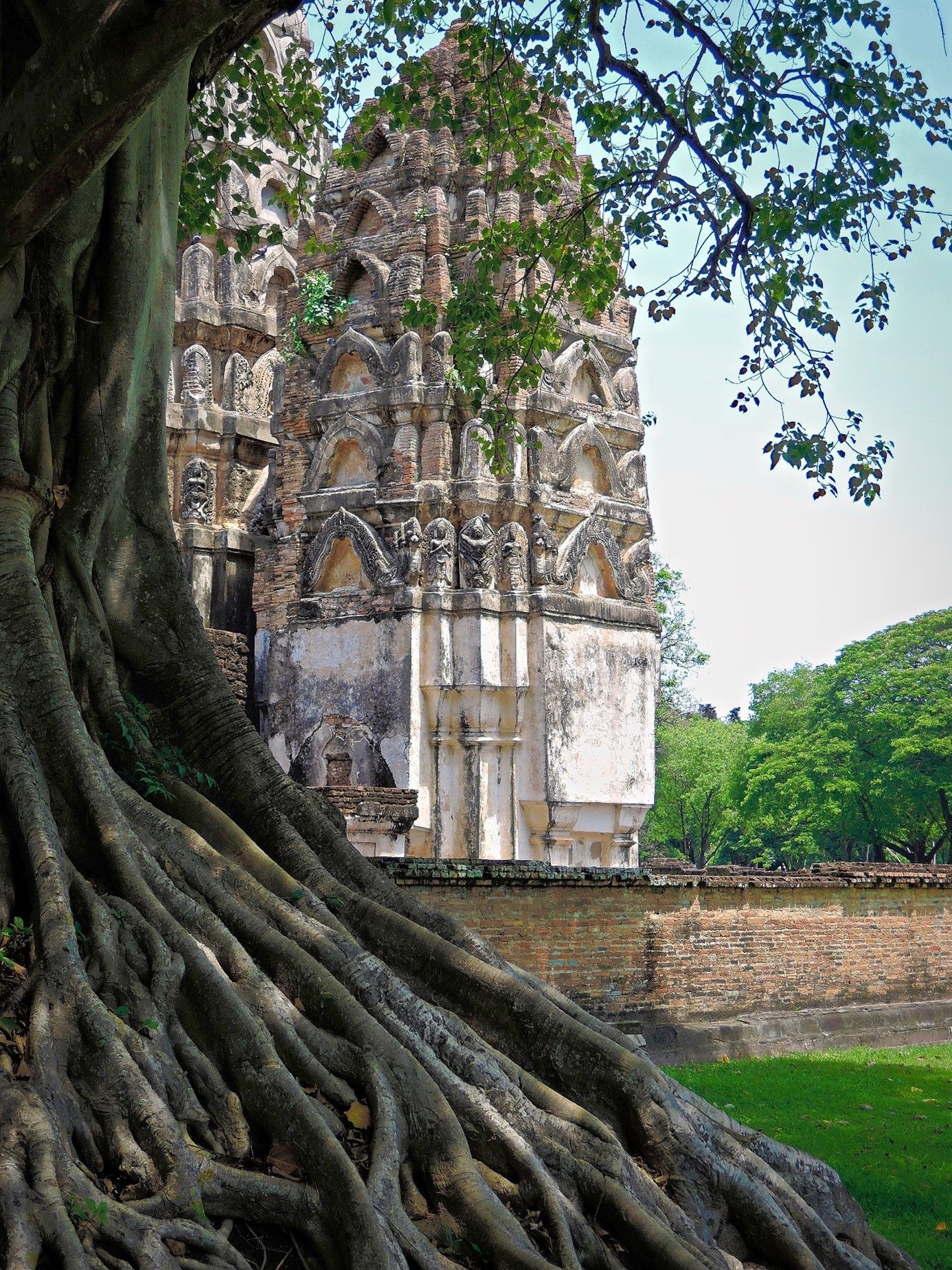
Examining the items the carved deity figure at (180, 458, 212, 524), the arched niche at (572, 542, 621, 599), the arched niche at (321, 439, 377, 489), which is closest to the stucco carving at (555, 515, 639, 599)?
the arched niche at (572, 542, 621, 599)

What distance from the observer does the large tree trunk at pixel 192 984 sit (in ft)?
12.9

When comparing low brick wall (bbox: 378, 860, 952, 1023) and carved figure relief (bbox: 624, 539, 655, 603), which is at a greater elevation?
carved figure relief (bbox: 624, 539, 655, 603)

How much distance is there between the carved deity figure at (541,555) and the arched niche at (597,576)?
62 cm

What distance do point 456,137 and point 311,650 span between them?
702cm

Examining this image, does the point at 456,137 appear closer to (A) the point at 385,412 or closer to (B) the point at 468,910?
(A) the point at 385,412

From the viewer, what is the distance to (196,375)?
19.8m

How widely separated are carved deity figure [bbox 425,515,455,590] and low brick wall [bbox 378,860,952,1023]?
16.1ft

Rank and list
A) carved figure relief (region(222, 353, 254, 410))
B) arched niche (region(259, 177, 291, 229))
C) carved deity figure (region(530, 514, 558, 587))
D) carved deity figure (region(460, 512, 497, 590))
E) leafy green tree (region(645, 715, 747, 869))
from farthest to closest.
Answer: leafy green tree (region(645, 715, 747, 869))
arched niche (region(259, 177, 291, 229))
carved figure relief (region(222, 353, 254, 410))
carved deity figure (region(530, 514, 558, 587))
carved deity figure (region(460, 512, 497, 590))

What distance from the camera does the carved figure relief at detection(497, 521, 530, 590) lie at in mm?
16484

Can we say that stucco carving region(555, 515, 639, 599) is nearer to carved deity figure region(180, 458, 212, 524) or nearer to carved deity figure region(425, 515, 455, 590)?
carved deity figure region(425, 515, 455, 590)

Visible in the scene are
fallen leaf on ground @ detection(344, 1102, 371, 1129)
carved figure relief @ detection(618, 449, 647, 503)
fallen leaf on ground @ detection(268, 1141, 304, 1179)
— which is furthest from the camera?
carved figure relief @ detection(618, 449, 647, 503)

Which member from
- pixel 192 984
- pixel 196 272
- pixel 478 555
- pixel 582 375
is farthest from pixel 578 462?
pixel 192 984

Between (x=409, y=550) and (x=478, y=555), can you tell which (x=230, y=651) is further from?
(x=478, y=555)

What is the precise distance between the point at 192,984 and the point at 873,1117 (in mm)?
6302
